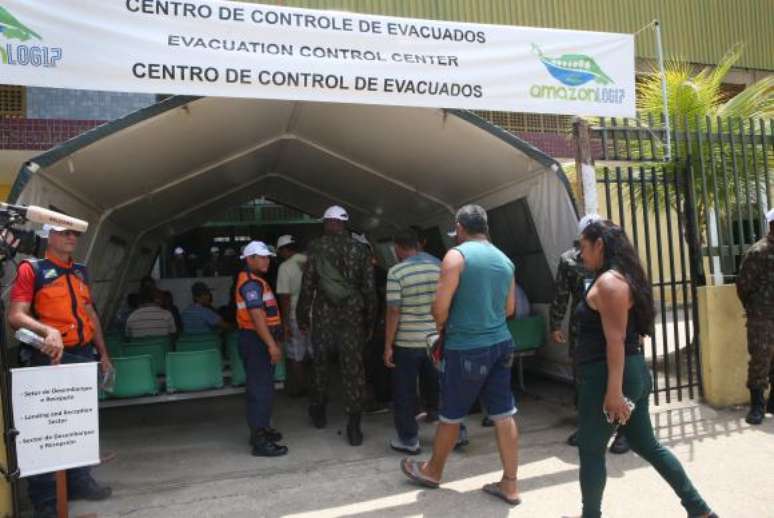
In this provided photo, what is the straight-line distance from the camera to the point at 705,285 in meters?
5.69

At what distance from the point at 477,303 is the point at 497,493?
120 centimetres

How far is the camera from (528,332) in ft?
19.3

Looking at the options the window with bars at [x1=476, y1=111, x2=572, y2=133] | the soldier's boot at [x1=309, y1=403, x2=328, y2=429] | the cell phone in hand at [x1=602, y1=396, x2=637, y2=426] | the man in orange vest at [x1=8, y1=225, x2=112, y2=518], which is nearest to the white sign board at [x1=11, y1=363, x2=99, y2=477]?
the man in orange vest at [x1=8, y1=225, x2=112, y2=518]

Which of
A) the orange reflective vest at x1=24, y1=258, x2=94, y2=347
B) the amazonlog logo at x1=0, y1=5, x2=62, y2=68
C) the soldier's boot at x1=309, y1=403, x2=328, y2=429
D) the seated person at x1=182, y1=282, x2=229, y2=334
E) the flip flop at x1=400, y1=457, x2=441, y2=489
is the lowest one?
the flip flop at x1=400, y1=457, x2=441, y2=489

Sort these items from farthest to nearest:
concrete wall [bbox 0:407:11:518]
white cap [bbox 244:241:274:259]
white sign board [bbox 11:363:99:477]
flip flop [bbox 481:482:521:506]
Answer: white cap [bbox 244:241:274:259] < flip flop [bbox 481:482:521:506] < concrete wall [bbox 0:407:11:518] < white sign board [bbox 11:363:99:477]

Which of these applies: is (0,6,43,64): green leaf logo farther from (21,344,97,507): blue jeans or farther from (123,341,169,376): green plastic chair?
(123,341,169,376): green plastic chair

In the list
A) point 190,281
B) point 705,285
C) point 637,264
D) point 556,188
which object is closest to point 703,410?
point 705,285

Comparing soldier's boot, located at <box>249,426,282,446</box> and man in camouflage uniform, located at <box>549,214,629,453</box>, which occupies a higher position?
man in camouflage uniform, located at <box>549,214,629,453</box>

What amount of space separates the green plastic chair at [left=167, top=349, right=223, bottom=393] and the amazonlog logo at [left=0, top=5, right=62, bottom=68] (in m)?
2.53

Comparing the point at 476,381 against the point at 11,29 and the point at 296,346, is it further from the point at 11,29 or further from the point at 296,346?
the point at 11,29

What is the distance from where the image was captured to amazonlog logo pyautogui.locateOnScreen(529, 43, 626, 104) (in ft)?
16.3

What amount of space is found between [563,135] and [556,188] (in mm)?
7677

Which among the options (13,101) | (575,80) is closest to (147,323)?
(575,80)

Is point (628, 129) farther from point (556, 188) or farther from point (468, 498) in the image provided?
point (468, 498)
